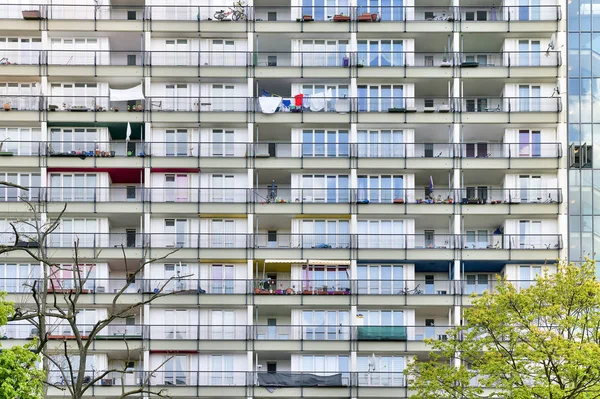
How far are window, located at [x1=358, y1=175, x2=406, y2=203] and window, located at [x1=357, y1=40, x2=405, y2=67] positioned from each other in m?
8.55

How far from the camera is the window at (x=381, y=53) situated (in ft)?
305

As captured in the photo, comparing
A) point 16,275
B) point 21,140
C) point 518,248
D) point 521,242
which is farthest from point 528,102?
point 16,275

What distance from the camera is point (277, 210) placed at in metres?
90.6

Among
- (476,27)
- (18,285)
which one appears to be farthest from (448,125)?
(18,285)

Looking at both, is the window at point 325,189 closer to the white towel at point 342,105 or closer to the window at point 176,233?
the white towel at point 342,105

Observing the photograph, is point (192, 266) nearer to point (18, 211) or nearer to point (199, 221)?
point (199, 221)

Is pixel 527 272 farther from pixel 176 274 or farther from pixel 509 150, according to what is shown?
pixel 176 274

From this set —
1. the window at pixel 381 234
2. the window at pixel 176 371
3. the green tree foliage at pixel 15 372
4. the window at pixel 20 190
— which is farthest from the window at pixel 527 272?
the green tree foliage at pixel 15 372

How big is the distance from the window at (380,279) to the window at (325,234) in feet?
7.94

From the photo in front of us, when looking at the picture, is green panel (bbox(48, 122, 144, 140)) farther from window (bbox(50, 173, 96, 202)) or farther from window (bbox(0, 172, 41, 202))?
window (bbox(0, 172, 41, 202))

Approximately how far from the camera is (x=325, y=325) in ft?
291

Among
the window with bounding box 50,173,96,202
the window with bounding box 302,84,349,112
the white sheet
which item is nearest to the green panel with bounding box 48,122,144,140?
the white sheet

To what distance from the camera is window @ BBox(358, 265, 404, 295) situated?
89562 mm

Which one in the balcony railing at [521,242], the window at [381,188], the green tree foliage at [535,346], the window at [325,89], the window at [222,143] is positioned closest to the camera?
the green tree foliage at [535,346]
